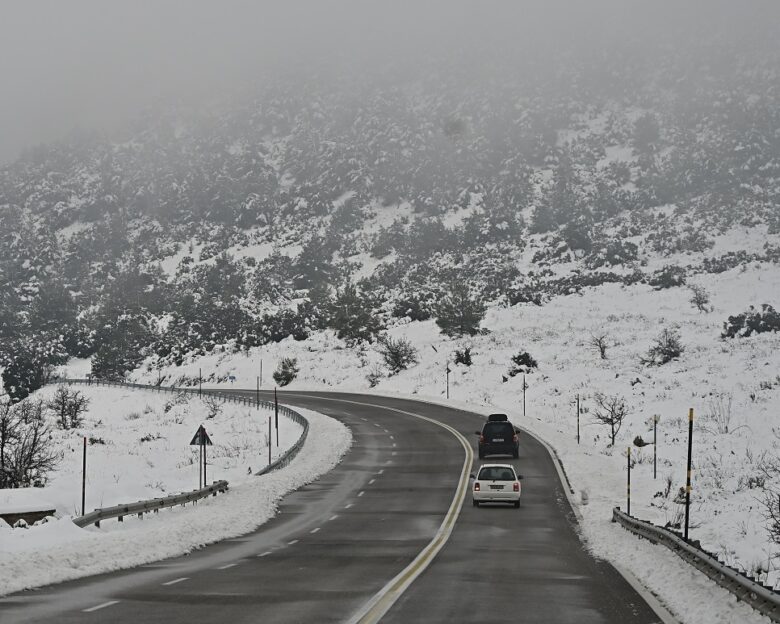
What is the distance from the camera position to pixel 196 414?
71.6 m

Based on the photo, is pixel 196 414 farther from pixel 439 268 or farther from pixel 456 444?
pixel 439 268

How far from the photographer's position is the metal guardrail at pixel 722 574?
1108 centimetres

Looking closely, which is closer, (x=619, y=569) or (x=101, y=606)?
(x=101, y=606)

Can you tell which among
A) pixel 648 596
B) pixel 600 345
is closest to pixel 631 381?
pixel 600 345

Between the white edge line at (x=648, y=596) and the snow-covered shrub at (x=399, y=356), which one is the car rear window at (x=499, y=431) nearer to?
the white edge line at (x=648, y=596)

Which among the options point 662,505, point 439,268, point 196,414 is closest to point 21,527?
point 662,505

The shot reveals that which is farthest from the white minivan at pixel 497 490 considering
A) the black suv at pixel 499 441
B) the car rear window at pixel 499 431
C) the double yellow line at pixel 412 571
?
the car rear window at pixel 499 431

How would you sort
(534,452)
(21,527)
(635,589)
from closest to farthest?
1. (635,589)
2. (21,527)
3. (534,452)

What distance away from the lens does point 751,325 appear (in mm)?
81188

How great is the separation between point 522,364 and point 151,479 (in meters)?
42.8

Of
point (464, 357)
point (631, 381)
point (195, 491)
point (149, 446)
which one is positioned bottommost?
point (149, 446)

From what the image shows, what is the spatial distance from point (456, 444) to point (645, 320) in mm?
58446

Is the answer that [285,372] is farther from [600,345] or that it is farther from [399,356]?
[600,345]

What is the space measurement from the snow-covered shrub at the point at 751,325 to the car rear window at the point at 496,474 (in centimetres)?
5698
